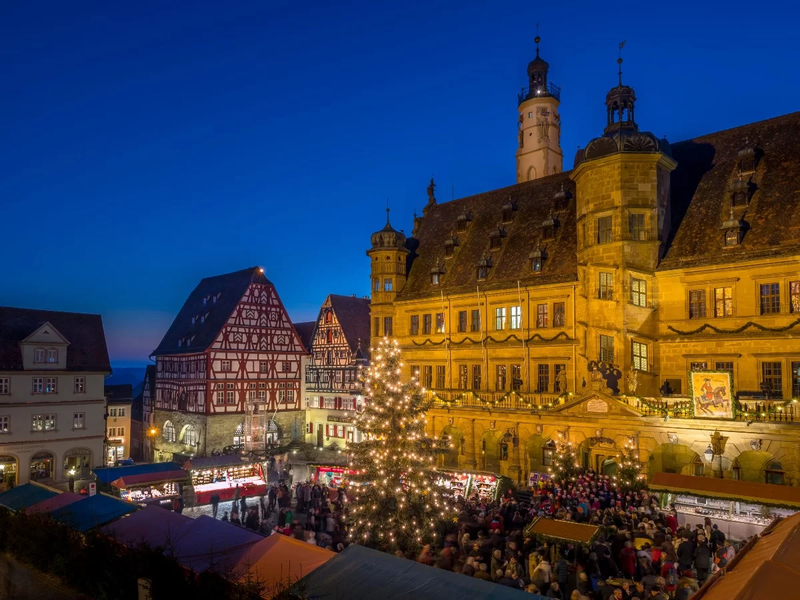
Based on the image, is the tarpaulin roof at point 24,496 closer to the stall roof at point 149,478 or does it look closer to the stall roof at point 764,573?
the stall roof at point 149,478

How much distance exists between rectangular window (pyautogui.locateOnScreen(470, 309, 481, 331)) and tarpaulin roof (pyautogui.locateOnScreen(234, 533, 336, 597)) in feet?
83.7

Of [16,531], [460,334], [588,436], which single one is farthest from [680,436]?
[16,531]

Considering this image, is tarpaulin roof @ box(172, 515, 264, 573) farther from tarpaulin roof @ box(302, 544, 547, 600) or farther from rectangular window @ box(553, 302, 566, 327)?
rectangular window @ box(553, 302, 566, 327)

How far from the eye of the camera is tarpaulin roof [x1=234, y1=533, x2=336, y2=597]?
39.9 feet

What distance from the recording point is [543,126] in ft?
189

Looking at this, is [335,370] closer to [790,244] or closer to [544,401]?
[544,401]

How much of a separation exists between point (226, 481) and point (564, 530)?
1906 centimetres

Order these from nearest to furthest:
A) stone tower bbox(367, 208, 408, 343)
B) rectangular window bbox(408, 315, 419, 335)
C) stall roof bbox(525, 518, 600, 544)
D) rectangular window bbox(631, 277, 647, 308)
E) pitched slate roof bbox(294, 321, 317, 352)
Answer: stall roof bbox(525, 518, 600, 544) → rectangular window bbox(631, 277, 647, 308) → rectangular window bbox(408, 315, 419, 335) → stone tower bbox(367, 208, 408, 343) → pitched slate roof bbox(294, 321, 317, 352)

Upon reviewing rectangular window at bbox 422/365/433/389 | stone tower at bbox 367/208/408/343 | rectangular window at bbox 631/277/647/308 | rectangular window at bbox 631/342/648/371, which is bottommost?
rectangular window at bbox 422/365/433/389

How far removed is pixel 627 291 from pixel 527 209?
11.2m

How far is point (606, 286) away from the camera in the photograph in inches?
1212

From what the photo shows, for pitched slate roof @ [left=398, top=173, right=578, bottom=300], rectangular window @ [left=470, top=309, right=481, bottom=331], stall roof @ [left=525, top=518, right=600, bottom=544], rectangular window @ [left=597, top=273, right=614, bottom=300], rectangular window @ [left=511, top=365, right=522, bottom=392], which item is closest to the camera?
stall roof @ [left=525, top=518, right=600, bottom=544]

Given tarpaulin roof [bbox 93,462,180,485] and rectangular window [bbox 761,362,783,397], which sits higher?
rectangular window [bbox 761,362,783,397]

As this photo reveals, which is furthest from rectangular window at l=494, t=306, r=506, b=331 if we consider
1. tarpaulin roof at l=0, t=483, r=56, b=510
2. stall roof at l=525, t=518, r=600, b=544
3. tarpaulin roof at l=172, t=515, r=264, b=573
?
tarpaulin roof at l=0, t=483, r=56, b=510
